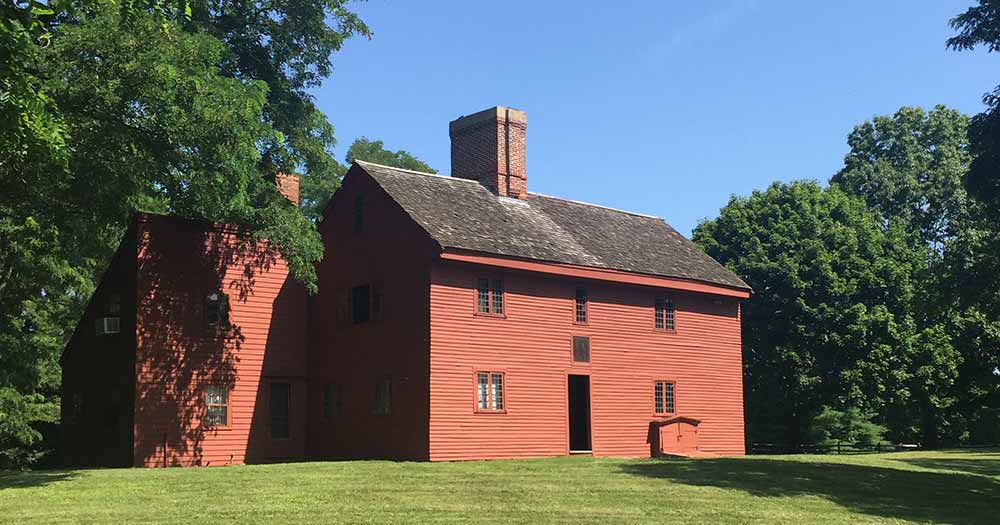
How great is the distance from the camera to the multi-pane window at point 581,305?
31172mm

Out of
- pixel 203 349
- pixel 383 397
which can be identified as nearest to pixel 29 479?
pixel 203 349

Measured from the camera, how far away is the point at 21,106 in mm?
14734

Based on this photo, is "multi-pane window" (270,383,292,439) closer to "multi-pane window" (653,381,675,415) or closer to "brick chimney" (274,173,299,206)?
"brick chimney" (274,173,299,206)

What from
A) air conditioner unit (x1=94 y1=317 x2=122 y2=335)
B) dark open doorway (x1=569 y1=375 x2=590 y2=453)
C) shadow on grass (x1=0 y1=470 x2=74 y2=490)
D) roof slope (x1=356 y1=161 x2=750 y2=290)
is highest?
roof slope (x1=356 y1=161 x2=750 y2=290)

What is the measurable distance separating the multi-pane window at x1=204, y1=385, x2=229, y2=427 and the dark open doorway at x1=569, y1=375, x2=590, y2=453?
9753 millimetres

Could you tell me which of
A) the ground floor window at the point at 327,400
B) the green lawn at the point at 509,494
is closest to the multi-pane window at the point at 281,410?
the ground floor window at the point at 327,400

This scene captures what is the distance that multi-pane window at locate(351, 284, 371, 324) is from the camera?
3061 centimetres

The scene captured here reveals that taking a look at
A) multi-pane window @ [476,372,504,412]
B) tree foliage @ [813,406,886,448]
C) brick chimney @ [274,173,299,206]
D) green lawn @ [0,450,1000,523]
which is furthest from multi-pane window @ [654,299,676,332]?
tree foliage @ [813,406,886,448]

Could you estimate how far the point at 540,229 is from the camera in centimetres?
3225

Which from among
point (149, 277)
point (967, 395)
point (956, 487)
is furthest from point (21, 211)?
point (967, 395)

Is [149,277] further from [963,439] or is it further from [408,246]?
[963,439]

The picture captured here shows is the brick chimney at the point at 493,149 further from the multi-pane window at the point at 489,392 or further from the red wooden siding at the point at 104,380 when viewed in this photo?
the red wooden siding at the point at 104,380

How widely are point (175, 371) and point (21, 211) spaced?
6431mm

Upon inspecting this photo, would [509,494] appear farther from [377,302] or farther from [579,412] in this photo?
[579,412]
